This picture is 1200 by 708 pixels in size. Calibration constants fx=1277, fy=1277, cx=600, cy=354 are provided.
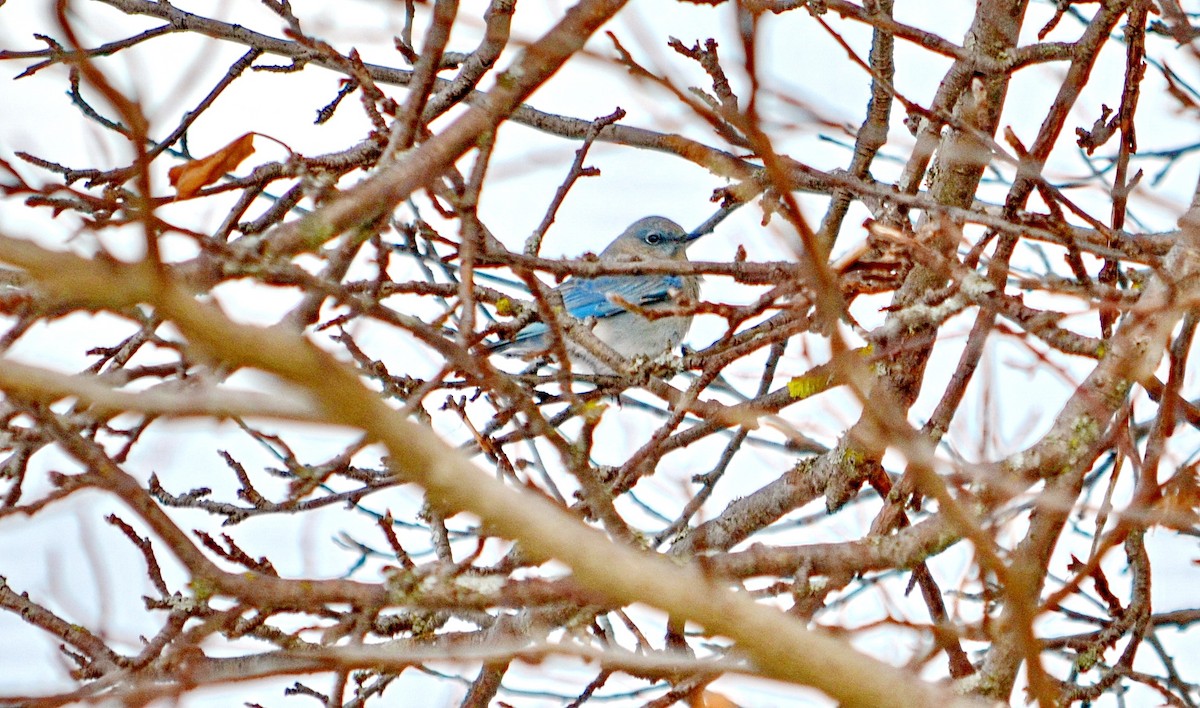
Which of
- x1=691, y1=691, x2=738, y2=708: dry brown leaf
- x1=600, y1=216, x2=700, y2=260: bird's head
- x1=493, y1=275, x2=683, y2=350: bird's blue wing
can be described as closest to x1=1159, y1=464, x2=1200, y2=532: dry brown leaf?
x1=691, y1=691, x2=738, y2=708: dry brown leaf

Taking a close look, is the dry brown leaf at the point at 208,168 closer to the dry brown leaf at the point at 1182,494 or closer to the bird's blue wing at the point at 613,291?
the dry brown leaf at the point at 1182,494

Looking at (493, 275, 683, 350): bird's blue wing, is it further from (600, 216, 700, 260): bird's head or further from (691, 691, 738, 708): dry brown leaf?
(691, 691, 738, 708): dry brown leaf

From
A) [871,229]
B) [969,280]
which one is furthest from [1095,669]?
[871,229]

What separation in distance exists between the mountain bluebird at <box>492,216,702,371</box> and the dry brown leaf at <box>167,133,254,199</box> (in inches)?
143

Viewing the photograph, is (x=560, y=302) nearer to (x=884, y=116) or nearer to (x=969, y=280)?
(x=969, y=280)

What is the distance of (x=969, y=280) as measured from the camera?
3.40 metres

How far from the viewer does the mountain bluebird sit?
8.31m

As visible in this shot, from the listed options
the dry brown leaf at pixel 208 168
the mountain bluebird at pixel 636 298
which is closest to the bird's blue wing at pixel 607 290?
the mountain bluebird at pixel 636 298

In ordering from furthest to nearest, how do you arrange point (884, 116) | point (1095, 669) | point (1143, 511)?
point (884, 116) → point (1095, 669) → point (1143, 511)

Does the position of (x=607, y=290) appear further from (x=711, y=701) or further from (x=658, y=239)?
(x=711, y=701)

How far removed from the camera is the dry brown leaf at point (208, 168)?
3.36 metres

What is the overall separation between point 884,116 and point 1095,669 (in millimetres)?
2233

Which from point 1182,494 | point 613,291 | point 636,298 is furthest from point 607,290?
point 1182,494

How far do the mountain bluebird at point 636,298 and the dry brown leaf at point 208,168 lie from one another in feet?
11.9
